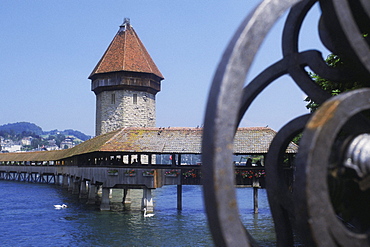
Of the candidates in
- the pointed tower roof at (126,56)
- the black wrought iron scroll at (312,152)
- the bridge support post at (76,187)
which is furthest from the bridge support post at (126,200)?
the black wrought iron scroll at (312,152)

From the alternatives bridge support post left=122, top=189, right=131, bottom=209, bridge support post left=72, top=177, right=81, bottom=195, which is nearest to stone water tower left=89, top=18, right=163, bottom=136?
bridge support post left=72, top=177, right=81, bottom=195

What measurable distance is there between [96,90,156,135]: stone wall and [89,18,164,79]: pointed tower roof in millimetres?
2023

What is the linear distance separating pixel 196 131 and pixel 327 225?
19.8 metres

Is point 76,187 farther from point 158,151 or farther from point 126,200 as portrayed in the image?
point 158,151

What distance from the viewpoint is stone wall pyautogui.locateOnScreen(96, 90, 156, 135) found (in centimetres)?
4109

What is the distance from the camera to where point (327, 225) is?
143 inches

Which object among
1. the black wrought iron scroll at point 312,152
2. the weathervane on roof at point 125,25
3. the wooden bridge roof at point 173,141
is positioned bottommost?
the black wrought iron scroll at point 312,152

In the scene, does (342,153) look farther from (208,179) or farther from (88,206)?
(88,206)

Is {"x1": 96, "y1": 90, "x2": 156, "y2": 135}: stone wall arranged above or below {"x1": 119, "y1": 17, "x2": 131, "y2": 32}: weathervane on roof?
below

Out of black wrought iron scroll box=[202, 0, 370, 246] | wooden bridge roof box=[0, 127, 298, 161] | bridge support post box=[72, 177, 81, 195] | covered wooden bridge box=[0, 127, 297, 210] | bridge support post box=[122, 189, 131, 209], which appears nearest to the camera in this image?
black wrought iron scroll box=[202, 0, 370, 246]

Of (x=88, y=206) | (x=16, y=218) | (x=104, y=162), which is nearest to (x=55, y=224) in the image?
Answer: (x=16, y=218)

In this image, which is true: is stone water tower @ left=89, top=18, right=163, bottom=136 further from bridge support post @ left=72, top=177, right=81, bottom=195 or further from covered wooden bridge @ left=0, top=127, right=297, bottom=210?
covered wooden bridge @ left=0, top=127, right=297, bottom=210

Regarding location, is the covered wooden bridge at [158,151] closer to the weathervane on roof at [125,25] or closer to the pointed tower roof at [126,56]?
the pointed tower roof at [126,56]

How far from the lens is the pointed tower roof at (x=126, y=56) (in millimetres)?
41500
